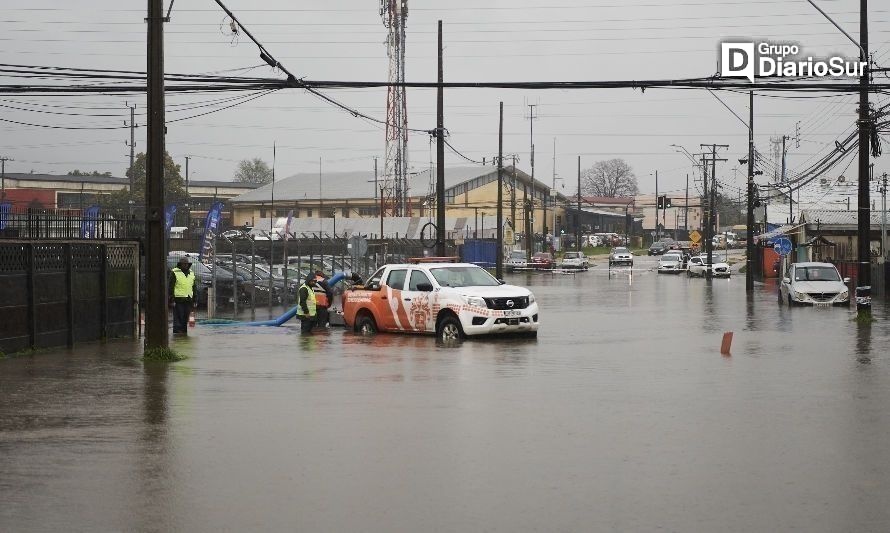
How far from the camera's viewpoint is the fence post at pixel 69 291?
22.2 meters

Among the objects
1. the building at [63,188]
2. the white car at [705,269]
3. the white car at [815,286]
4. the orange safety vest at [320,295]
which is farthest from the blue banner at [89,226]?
the building at [63,188]

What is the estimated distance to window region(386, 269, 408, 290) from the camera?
25.7 meters

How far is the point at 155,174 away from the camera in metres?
19.5

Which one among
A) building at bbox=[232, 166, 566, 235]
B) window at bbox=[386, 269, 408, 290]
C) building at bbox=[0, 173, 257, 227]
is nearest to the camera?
window at bbox=[386, 269, 408, 290]

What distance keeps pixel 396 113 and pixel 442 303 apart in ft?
168

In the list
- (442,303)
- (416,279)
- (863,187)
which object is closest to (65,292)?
(416,279)

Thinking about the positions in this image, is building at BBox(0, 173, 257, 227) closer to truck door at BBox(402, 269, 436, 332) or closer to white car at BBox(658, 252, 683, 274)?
white car at BBox(658, 252, 683, 274)

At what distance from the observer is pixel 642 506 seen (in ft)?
27.6

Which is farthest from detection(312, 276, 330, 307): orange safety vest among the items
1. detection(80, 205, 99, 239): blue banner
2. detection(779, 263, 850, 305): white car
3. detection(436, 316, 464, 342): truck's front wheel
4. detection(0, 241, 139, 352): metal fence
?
detection(779, 263, 850, 305): white car

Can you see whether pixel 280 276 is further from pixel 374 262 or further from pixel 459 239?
pixel 459 239

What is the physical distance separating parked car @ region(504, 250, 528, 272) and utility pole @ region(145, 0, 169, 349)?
216 ft

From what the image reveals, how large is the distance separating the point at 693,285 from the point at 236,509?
55.1 m

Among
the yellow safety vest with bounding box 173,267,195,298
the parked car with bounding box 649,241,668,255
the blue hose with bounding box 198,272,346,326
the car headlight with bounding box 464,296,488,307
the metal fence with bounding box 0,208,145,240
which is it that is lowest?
the blue hose with bounding box 198,272,346,326

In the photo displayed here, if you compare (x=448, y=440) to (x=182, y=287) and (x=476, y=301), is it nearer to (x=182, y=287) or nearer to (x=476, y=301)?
(x=476, y=301)
